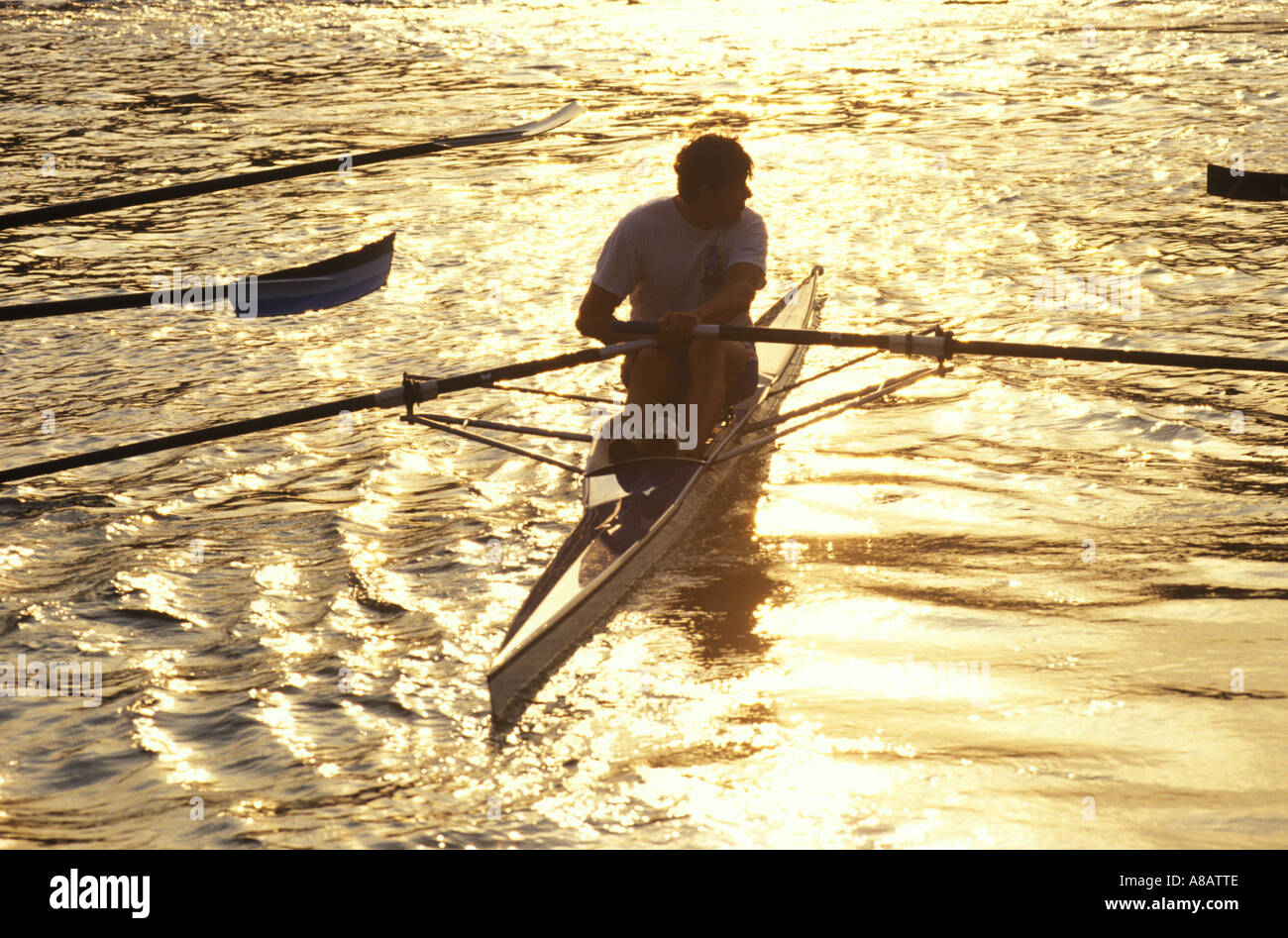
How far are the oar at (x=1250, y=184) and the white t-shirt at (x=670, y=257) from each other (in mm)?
2632

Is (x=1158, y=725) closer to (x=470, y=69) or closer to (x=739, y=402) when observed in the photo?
(x=739, y=402)

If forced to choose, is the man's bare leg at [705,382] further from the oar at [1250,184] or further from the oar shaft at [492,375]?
the oar at [1250,184]

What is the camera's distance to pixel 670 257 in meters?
7.05

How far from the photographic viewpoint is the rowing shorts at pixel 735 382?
693cm

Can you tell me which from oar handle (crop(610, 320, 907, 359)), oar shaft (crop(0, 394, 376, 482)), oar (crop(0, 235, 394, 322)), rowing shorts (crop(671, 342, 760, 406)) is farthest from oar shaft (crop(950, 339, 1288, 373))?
oar (crop(0, 235, 394, 322))

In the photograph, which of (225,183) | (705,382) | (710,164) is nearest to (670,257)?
(710,164)

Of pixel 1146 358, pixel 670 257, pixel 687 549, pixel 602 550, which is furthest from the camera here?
pixel 670 257

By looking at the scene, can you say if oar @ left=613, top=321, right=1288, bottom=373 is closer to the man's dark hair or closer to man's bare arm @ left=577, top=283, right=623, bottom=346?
man's bare arm @ left=577, top=283, right=623, bottom=346

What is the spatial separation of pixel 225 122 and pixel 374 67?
487 centimetres

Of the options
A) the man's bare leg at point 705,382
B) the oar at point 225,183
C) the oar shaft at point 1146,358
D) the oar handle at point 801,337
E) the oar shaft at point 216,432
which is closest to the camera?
the oar at point 225,183

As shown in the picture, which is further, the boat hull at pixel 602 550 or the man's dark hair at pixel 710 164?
the man's dark hair at pixel 710 164

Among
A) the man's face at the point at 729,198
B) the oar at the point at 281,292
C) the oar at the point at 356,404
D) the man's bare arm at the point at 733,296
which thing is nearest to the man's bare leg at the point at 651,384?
the oar at the point at 356,404

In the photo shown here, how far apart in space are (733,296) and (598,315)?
0.67m

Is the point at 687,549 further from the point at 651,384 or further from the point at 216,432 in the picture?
the point at 216,432
